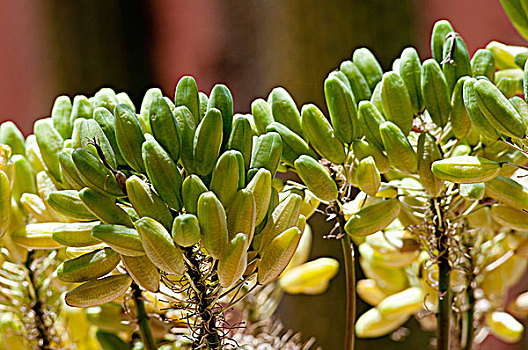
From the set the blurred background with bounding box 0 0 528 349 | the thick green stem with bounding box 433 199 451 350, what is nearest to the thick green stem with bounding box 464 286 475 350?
the thick green stem with bounding box 433 199 451 350

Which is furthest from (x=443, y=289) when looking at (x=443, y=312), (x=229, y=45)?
(x=229, y=45)

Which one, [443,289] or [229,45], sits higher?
[229,45]

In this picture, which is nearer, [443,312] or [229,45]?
[443,312]

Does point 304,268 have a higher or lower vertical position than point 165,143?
lower

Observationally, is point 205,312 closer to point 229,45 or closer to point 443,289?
point 443,289

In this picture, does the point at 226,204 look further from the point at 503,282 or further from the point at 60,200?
the point at 503,282

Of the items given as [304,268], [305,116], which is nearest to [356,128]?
[305,116]

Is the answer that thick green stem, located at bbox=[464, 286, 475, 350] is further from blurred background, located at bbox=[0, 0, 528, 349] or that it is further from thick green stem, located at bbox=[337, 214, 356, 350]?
blurred background, located at bbox=[0, 0, 528, 349]

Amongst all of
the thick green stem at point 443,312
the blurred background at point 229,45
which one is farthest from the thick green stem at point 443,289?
the blurred background at point 229,45
